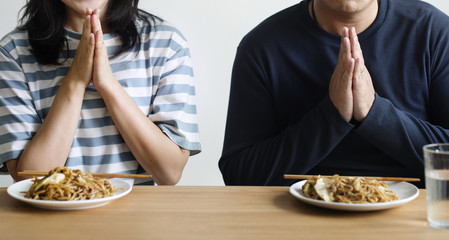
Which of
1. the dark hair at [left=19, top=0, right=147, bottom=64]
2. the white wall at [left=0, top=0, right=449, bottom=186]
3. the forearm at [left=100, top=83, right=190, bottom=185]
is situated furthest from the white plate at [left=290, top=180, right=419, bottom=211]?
the white wall at [left=0, top=0, right=449, bottom=186]

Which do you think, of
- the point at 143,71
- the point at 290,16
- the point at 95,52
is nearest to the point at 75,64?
the point at 95,52

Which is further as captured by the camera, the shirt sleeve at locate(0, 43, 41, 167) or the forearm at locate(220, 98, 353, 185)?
the shirt sleeve at locate(0, 43, 41, 167)

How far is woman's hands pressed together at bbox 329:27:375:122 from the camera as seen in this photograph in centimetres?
137

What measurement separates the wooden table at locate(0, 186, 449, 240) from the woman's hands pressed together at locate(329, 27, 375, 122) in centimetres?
33

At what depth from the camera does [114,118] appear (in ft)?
5.28

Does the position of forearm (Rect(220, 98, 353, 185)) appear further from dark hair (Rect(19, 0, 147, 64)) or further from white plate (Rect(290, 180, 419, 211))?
dark hair (Rect(19, 0, 147, 64))

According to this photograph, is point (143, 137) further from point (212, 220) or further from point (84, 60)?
point (212, 220)

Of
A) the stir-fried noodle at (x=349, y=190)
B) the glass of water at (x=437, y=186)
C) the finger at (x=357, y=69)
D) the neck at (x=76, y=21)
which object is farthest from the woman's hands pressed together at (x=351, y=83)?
the neck at (x=76, y=21)

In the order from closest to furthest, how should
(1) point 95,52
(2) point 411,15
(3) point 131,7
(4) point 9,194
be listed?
(4) point 9,194
(1) point 95,52
(2) point 411,15
(3) point 131,7

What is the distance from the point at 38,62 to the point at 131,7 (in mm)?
343

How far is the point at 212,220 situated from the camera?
1.01 meters

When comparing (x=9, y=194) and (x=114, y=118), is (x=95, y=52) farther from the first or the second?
(x=9, y=194)

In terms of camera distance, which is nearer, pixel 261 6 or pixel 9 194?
pixel 9 194

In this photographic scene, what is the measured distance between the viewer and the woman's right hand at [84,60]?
5.06 feet
